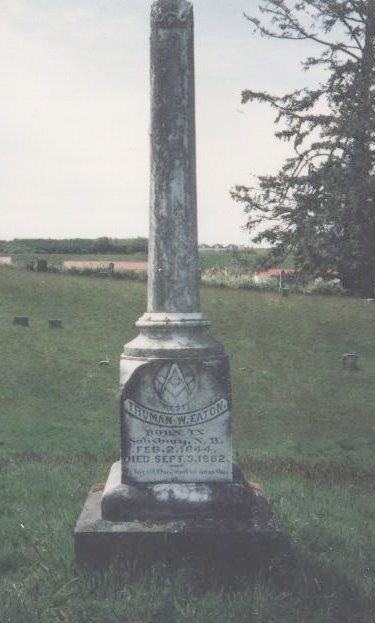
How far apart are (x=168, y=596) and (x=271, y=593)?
25.4 inches

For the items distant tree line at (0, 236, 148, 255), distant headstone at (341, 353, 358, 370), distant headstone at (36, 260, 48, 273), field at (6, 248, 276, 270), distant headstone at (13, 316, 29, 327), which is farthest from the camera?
distant tree line at (0, 236, 148, 255)

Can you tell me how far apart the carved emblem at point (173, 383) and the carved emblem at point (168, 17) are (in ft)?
8.41

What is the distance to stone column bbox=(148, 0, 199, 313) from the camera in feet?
18.3

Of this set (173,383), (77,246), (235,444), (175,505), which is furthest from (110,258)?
(175,505)

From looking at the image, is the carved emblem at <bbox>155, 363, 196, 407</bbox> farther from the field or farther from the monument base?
the field

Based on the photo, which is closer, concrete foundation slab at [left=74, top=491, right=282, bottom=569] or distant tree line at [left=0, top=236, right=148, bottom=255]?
concrete foundation slab at [left=74, top=491, right=282, bottom=569]

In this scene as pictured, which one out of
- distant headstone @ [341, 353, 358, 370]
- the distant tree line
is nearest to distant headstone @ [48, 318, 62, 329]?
distant headstone @ [341, 353, 358, 370]

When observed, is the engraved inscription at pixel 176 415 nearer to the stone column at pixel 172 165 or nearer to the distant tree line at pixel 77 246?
the stone column at pixel 172 165

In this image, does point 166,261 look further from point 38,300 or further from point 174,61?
point 38,300

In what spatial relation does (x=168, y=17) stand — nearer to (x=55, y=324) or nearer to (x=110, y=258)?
(x=55, y=324)

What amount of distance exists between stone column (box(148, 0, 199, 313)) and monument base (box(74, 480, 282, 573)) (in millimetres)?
1615

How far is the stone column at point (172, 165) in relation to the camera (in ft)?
18.3

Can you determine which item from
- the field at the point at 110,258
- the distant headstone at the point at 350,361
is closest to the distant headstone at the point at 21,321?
the distant headstone at the point at 350,361

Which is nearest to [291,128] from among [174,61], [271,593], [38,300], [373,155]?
[373,155]
